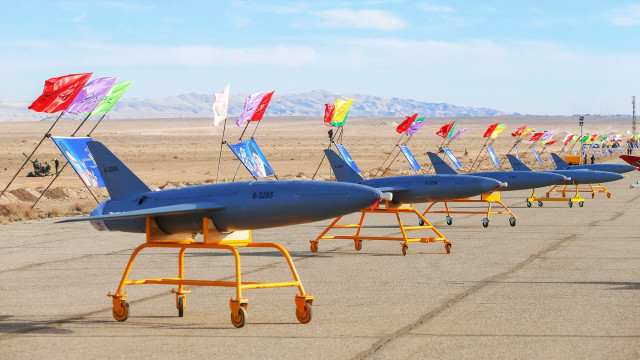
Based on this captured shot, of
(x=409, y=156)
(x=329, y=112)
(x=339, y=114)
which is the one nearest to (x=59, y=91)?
(x=329, y=112)

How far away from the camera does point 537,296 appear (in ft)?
36.3

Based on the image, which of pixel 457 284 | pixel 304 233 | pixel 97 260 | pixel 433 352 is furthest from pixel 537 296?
pixel 304 233

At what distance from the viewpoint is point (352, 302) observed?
10.7 metres

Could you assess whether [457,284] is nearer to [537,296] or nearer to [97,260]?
[537,296]

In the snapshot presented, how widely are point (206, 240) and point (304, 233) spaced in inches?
432

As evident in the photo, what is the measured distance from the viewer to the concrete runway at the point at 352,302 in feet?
26.9

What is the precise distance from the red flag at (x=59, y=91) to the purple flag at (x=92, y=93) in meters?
0.68

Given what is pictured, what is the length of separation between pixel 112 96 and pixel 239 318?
1784 centimetres

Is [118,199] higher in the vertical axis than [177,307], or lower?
higher

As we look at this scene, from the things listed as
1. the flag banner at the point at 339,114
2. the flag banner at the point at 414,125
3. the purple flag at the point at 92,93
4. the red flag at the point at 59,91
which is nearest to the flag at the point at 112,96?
the purple flag at the point at 92,93

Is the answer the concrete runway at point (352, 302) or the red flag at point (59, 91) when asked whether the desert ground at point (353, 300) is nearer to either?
the concrete runway at point (352, 302)

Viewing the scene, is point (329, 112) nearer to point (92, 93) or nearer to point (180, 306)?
point (92, 93)

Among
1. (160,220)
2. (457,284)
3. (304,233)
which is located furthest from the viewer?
(304,233)

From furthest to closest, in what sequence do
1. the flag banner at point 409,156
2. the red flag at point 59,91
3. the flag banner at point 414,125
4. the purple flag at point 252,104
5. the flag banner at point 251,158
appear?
the flag banner at point 414,125 → the flag banner at point 409,156 → the purple flag at point 252,104 → the flag banner at point 251,158 → the red flag at point 59,91
